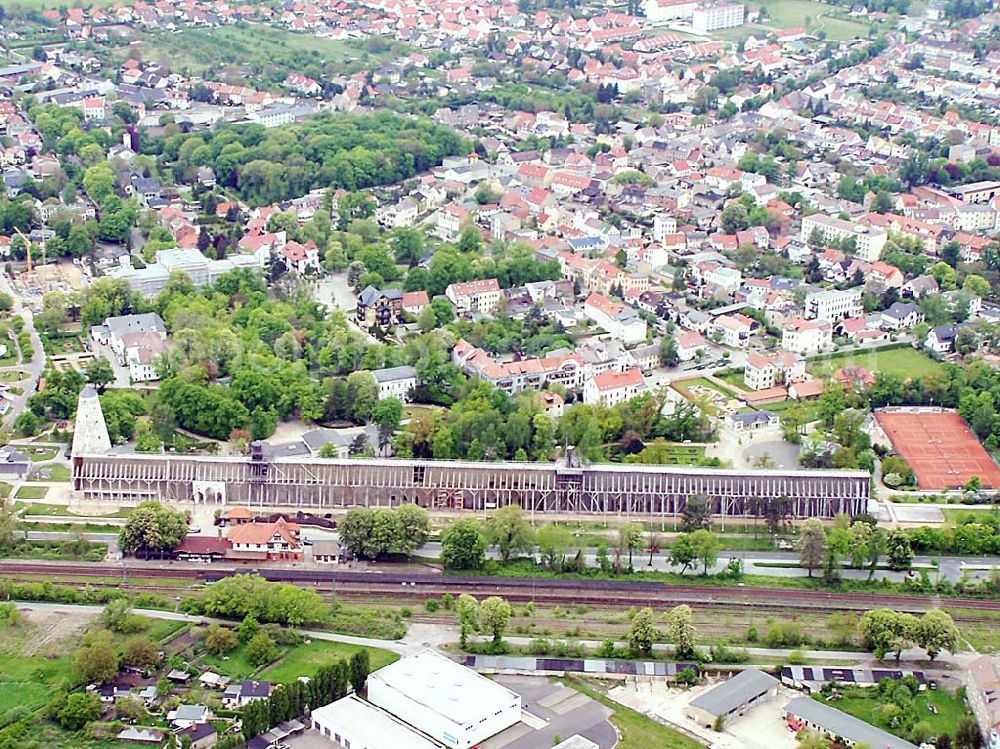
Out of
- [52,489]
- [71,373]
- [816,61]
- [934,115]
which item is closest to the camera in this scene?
[52,489]

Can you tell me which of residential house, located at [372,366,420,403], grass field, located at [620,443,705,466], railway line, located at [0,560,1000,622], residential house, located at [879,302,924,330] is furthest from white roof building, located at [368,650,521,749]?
residential house, located at [879,302,924,330]

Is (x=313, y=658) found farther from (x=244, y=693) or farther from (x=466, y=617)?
(x=466, y=617)

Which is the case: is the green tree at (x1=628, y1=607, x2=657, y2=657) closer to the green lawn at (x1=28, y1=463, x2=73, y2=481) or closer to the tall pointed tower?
the tall pointed tower

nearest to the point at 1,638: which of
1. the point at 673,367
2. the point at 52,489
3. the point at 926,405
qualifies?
the point at 52,489

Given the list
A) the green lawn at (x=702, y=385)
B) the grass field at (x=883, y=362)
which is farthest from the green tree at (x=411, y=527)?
the grass field at (x=883, y=362)

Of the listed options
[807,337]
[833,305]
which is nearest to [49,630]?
[807,337]

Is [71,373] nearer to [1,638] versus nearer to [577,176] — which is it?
[1,638]

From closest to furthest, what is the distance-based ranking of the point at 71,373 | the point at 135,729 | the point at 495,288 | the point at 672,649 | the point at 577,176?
the point at 135,729
the point at 672,649
the point at 71,373
the point at 495,288
the point at 577,176
